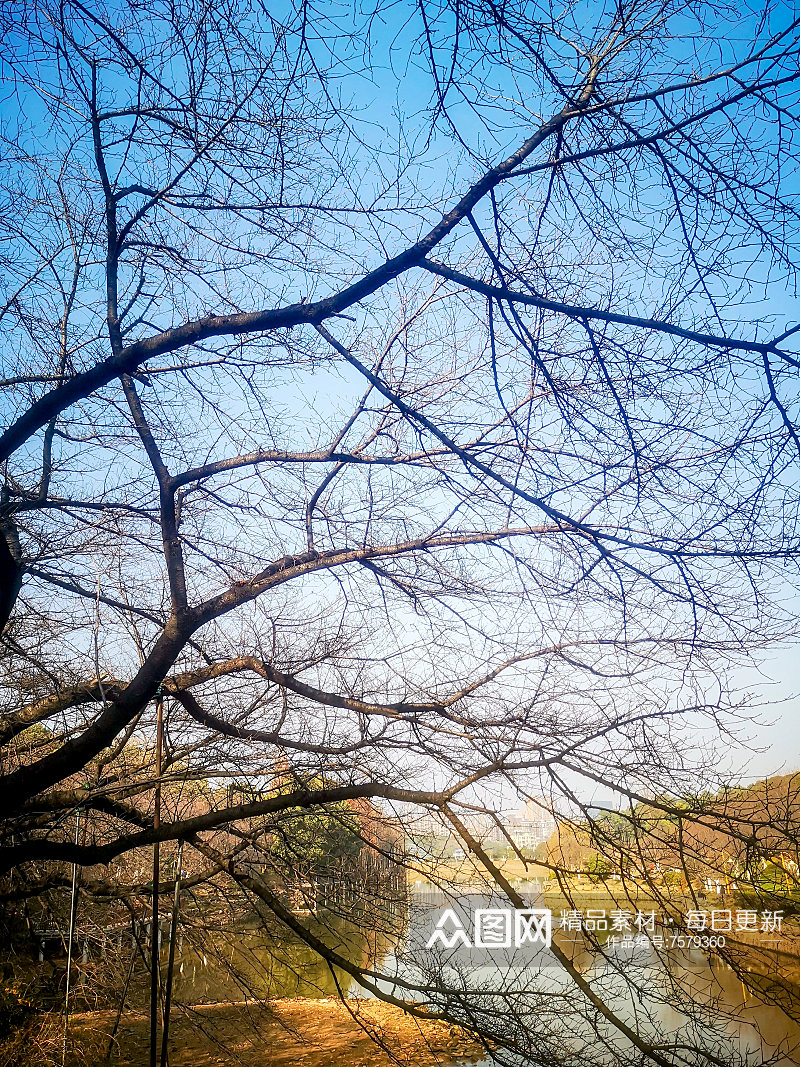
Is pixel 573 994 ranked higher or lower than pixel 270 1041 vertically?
higher

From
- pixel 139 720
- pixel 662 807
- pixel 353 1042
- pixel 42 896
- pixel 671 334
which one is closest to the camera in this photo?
pixel 671 334

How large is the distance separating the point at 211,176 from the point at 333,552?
1.79 m

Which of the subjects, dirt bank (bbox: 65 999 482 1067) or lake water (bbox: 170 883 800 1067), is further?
dirt bank (bbox: 65 999 482 1067)

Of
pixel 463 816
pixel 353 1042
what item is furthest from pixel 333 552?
pixel 353 1042

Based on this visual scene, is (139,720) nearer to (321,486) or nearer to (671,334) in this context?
(321,486)

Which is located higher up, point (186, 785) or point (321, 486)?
point (321, 486)

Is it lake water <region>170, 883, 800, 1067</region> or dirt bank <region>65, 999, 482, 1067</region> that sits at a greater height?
lake water <region>170, 883, 800, 1067</region>

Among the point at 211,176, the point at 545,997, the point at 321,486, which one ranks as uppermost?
the point at 211,176

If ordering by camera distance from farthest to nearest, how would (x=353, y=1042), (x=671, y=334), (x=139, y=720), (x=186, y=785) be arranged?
(x=353, y=1042), (x=186, y=785), (x=139, y=720), (x=671, y=334)

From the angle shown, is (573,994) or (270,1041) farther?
(270,1041)

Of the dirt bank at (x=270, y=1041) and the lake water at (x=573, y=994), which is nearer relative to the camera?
the lake water at (x=573, y=994)

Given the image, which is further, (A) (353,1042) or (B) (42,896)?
(A) (353,1042)

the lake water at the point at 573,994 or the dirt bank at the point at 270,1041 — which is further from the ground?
the lake water at the point at 573,994

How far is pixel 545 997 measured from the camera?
3.19m
